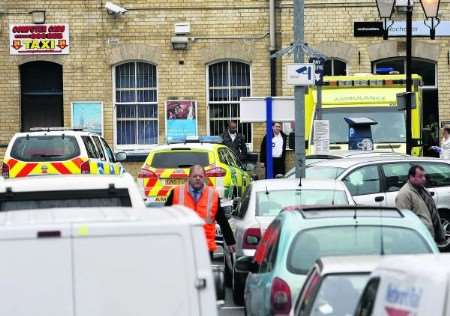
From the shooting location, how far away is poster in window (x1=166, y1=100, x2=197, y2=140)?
3070 centimetres

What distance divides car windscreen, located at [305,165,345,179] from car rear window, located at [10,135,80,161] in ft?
13.7

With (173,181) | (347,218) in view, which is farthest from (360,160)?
(347,218)

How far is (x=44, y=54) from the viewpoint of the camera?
1201 inches

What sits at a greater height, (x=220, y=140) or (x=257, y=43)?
(x=257, y=43)

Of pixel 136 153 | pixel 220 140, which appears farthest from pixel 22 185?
pixel 136 153

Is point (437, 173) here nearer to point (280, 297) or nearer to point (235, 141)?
point (280, 297)

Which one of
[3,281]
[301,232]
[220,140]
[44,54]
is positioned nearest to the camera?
[3,281]

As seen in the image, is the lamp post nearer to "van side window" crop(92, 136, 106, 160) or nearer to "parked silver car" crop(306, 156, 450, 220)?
"parked silver car" crop(306, 156, 450, 220)

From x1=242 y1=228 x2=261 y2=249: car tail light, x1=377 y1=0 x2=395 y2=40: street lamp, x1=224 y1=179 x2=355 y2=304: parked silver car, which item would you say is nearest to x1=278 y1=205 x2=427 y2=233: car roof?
x1=242 y1=228 x2=261 y2=249: car tail light

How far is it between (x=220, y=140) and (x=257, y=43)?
3.94 m

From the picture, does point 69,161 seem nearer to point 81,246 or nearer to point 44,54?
point 44,54

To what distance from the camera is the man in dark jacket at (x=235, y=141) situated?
28.3 m

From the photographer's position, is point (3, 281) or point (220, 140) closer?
point (3, 281)

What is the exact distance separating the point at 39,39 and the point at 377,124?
405 inches
